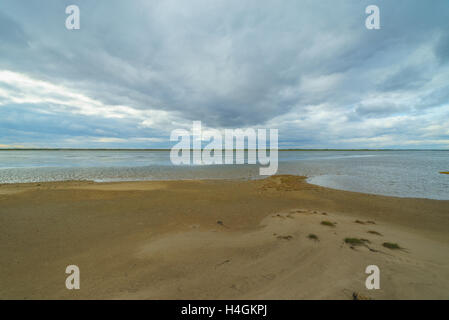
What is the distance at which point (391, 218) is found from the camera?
8.18 m

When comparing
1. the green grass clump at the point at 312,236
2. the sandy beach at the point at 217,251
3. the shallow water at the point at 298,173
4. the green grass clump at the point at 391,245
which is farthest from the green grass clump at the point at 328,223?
the shallow water at the point at 298,173

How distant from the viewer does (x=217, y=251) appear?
4812mm

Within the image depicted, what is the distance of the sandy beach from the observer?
11.1ft

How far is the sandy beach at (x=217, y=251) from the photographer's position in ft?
11.1

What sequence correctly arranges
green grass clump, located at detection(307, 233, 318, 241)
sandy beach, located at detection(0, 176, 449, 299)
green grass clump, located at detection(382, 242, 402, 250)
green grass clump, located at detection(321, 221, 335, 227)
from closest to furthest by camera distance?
sandy beach, located at detection(0, 176, 449, 299), green grass clump, located at detection(382, 242, 402, 250), green grass clump, located at detection(307, 233, 318, 241), green grass clump, located at detection(321, 221, 335, 227)

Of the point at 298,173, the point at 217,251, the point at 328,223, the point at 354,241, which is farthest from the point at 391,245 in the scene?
the point at 298,173

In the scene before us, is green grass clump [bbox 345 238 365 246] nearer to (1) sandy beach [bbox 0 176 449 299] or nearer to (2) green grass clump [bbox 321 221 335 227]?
(1) sandy beach [bbox 0 176 449 299]

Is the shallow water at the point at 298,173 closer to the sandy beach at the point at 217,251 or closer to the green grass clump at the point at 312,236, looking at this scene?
the sandy beach at the point at 217,251

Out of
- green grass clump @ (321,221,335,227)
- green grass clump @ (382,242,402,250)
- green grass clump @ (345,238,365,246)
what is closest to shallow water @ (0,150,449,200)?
green grass clump @ (321,221,335,227)

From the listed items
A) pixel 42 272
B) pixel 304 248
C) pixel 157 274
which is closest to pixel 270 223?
pixel 304 248

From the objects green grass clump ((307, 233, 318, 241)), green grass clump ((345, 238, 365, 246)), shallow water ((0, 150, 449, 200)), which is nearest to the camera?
green grass clump ((345, 238, 365, 246))

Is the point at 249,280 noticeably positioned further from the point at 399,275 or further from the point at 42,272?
the point at 42,272

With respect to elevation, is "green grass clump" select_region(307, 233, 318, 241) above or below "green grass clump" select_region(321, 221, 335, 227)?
above
